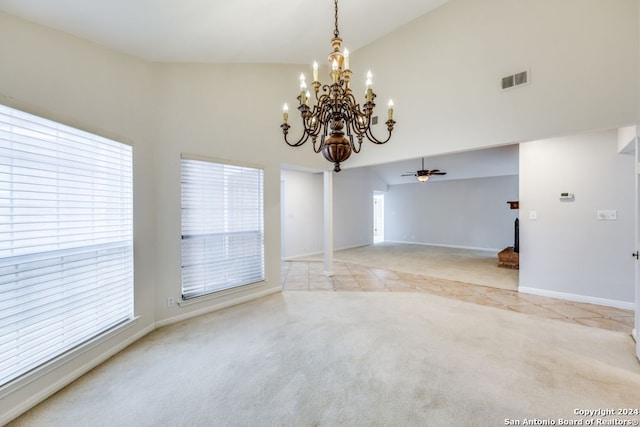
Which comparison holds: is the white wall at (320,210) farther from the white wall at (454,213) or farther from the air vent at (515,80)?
the air vent at (515,80)

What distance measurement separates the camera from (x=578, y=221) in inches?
145

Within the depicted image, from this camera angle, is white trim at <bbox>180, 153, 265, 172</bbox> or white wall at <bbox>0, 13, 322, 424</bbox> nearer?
white wall at <bbox>0, 13, 322, 424</bbox>

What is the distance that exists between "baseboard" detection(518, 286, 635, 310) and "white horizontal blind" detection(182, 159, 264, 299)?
4371mm

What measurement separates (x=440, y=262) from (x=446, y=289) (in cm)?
236

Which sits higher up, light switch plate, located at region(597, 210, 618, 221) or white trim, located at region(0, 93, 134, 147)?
white trim, located at region(0, 93, 134, 147)

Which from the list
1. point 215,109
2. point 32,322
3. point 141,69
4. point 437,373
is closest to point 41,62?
point 141,69

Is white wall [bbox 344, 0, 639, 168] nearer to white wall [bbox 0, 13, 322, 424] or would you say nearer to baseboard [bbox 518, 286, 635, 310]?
white wall [bbox 0, 13, 322, 424]

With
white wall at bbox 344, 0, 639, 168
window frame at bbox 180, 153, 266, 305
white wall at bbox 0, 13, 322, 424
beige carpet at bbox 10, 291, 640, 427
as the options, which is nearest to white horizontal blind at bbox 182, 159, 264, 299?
window frame at bbox 180, 153, 266, 305

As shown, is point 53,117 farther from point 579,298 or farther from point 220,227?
point 579,298

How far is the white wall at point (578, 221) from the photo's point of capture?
343 centimetres

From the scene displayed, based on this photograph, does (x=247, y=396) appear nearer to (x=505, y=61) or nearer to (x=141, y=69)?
(x=141, y=69)

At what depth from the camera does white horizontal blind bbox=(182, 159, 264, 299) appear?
322 centimetres

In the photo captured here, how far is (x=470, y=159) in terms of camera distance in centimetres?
721

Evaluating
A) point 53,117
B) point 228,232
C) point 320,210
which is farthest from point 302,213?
point 53,117
